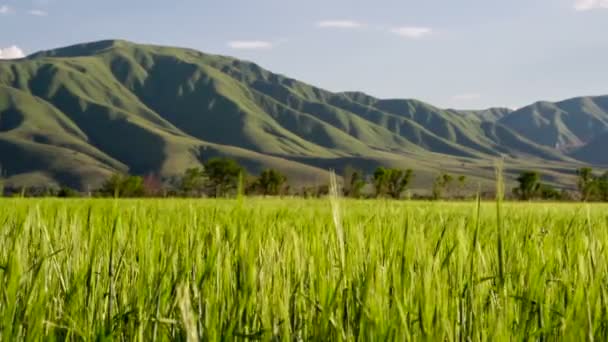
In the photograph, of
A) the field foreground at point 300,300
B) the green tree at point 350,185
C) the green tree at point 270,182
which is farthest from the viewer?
the green tree at point 270,182

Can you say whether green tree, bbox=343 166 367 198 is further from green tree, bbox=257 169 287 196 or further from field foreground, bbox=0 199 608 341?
green tree, bbox=257 169 287 196

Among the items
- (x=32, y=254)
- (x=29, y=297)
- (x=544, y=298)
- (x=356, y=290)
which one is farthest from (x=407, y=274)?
(x=32, y=254)

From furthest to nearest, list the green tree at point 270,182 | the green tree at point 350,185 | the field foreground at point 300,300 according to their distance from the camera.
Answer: the green tree at point 270,182 < the green tree at point 350,185 < the field foreground at point 300,300

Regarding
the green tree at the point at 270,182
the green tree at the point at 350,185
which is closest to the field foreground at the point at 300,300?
the green tree at the point at 350,185

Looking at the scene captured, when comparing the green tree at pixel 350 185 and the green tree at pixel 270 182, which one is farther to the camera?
the green tree at pixel 270 182

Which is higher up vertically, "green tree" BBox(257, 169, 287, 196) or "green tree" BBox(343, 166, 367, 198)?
"green tree" BBox(343, 166, 367, 198)

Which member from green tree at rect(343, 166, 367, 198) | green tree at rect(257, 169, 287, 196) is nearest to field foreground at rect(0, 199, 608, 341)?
green tree at rect(343, 166, 367, 198)

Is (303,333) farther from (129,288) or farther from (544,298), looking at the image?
(544,298)

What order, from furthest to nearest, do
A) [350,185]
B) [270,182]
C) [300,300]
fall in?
[270,182] < [350,185] < [300,300]

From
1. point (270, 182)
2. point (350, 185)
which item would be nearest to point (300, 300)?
point (350, 185)

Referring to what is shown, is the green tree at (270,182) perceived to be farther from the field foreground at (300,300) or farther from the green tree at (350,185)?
the field foreground at (300,300)

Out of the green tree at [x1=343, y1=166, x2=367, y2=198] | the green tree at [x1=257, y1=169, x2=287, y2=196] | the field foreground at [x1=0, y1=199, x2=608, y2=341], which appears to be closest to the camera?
the field foreground at [x1=0, y1=199, x2=608, y2=341]

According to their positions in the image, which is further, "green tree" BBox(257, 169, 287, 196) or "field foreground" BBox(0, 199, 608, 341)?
"green tree" BBox(257, 169, 287, 196)

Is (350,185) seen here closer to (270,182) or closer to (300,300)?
(300,300)
